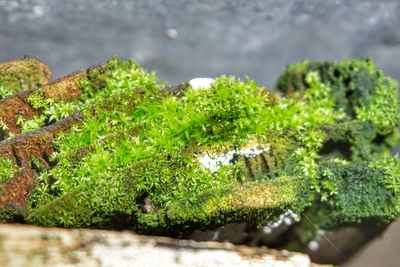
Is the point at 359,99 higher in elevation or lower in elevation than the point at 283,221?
higher

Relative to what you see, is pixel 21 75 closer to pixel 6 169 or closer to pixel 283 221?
pixel 6 169

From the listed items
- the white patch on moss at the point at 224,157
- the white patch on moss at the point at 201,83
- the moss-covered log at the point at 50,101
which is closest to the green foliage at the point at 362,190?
the white patch on moss at the point at 224,157

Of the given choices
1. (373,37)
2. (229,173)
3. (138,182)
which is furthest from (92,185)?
(373,37)

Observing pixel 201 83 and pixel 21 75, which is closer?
pixel 201 83

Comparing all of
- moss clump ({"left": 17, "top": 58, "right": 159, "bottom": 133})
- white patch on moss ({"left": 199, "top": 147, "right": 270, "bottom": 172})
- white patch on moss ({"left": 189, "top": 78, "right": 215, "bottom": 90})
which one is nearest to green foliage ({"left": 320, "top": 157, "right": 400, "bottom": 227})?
white patch on moss ({"left": 199, "top": 147, "right": 270, "bottom": 172})

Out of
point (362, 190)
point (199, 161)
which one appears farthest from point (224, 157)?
point (362, 190)

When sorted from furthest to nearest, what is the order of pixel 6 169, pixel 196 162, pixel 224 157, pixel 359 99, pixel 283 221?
pixel 359 99, pixel 283 221, pixel 224 157, pixel 196 162, pixel 6 169

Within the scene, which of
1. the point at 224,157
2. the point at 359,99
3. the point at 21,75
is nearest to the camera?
the point at 224,157

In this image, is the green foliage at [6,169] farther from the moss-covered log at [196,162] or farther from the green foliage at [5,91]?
the green foliage at [5,91]
